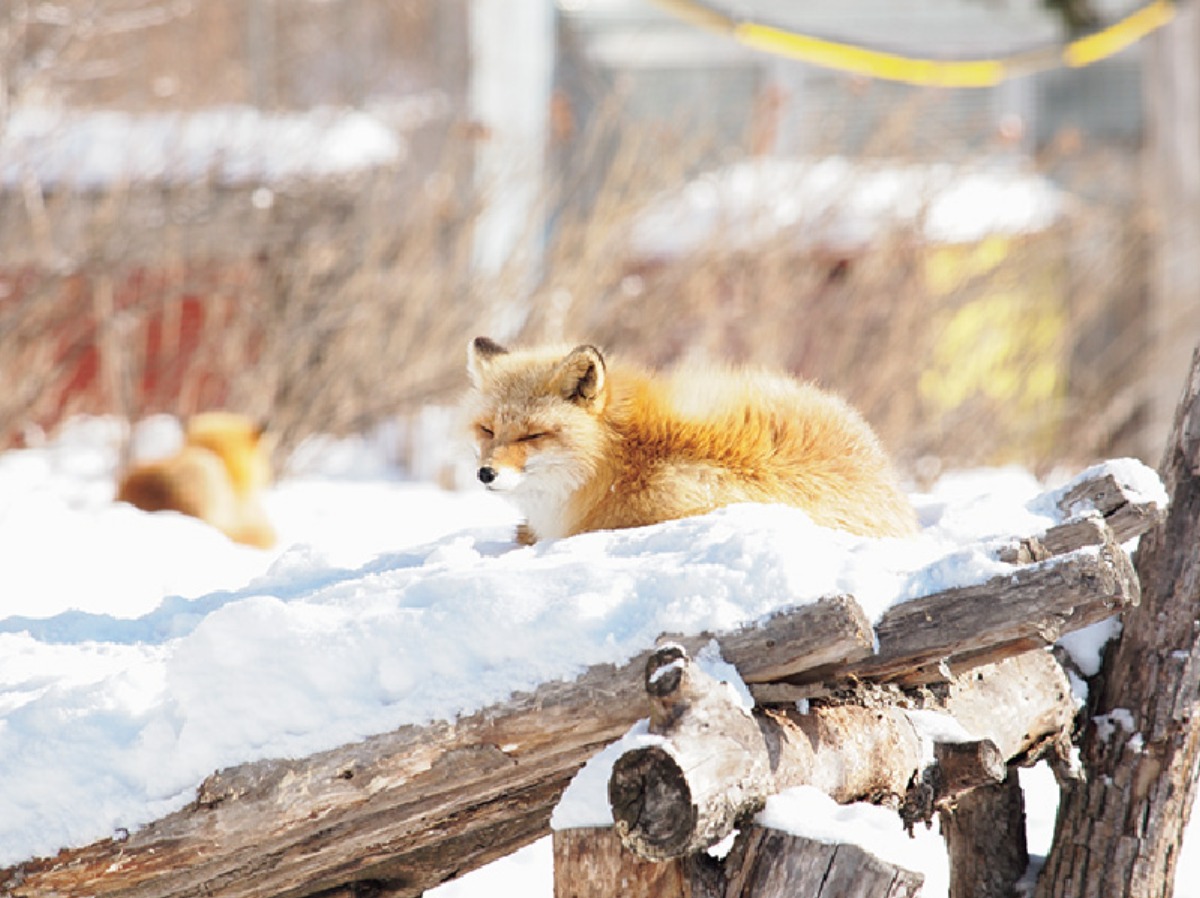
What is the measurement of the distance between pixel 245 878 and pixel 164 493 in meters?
3.28

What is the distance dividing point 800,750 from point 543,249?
291 inches

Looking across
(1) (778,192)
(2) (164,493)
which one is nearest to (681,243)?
(1) (778,192)

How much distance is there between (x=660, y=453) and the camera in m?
3.16

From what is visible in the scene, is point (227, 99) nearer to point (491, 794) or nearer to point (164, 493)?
point (164, 493)

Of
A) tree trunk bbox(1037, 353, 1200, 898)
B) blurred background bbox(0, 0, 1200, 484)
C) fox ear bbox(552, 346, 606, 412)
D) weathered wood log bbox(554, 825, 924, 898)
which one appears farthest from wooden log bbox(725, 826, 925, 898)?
blurred background bbox(0, 0, 1200, 484)

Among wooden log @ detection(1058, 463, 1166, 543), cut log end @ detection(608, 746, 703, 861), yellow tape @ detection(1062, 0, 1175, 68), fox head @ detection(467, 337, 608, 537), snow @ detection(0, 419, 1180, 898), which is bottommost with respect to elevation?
cut log end @ detection(608, 746, 703, 861)

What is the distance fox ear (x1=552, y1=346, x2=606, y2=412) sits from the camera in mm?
3160

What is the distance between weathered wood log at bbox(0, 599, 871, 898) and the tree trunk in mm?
1423

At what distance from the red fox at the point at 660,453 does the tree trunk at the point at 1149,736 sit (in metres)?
0.75

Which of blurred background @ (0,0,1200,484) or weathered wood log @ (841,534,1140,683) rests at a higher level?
blurred background @ (0,0,1200,484)

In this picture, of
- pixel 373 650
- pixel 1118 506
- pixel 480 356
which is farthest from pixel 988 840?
Answer: pixel 373 650

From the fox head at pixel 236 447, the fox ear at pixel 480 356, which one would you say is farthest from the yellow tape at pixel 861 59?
the fox ear at pixel 480 356

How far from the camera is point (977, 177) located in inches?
378

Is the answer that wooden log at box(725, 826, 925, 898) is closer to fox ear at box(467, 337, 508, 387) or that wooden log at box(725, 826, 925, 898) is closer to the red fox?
the red fox
